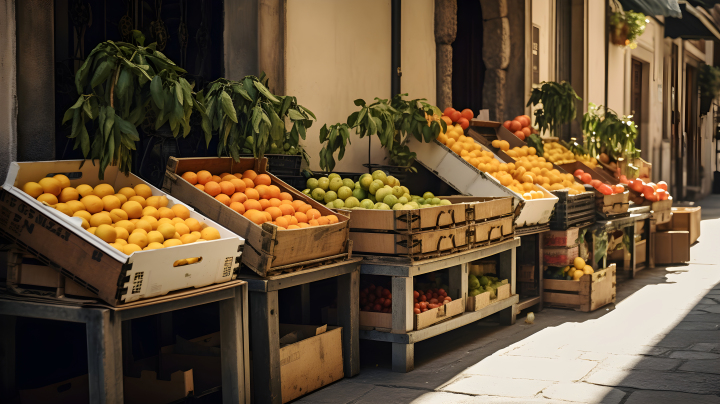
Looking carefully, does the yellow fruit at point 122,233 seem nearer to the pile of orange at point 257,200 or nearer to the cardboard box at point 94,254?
the cardboard box at point 94,254

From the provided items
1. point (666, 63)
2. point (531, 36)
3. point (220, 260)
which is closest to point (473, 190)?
point (220, 260)

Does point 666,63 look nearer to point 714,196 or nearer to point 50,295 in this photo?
point 714,196

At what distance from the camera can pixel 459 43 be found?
347 inches

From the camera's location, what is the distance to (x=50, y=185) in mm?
3143

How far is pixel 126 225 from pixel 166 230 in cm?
17

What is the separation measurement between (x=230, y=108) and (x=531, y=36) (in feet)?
20.7

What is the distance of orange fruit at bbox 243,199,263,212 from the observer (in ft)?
12.3

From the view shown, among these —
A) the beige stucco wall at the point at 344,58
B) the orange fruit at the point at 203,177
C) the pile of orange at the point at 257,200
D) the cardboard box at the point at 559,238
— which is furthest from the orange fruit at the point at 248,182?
the cardboard box at the point at 559,238

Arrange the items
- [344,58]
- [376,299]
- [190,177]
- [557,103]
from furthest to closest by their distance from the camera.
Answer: [557,103] < [344,58] < [376,299] < [190,177]

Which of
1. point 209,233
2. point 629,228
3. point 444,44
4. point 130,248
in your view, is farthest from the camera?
point 629,228

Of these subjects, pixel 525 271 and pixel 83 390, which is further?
pixel 525 271

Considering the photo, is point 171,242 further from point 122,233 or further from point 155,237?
point 122,233

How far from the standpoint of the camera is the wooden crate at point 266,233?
3.47 meters

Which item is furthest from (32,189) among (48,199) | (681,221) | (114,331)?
(681,221)
